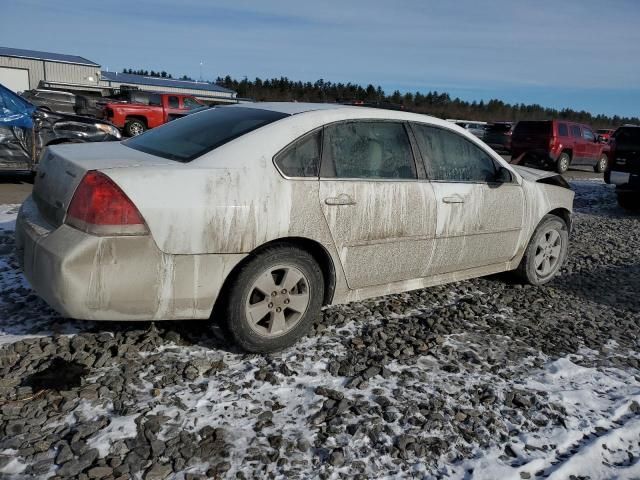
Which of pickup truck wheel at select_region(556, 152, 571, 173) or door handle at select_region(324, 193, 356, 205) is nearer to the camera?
door handle at select_region(324, 193, 356, 205)

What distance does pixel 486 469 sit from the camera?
2.50 metres

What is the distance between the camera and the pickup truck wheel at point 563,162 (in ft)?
61.6

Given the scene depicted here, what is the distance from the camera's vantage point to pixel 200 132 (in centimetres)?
361

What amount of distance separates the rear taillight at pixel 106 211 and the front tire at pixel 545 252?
3.62 m

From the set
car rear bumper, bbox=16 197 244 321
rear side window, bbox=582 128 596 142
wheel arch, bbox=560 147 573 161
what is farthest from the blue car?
rear side window, bbox=582 128 596 142

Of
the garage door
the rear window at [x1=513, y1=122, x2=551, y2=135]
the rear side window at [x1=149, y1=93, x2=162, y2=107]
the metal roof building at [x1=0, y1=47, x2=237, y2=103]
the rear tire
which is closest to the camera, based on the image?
the rear tire

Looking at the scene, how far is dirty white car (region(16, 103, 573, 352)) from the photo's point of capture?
9.36 ft

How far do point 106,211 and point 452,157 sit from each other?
8.69ft

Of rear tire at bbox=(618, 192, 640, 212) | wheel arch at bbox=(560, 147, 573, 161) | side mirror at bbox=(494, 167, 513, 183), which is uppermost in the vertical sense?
side mirror at bbox=(494, 167, 513, 183)

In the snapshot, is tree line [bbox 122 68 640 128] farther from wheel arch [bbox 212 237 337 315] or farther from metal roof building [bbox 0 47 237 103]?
wheel arch [bbox 212 237 337 315]

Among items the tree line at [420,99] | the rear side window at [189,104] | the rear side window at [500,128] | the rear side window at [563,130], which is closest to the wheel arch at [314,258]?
the rear side window at [563,130]

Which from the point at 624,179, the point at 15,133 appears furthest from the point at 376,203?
the point at 624,179

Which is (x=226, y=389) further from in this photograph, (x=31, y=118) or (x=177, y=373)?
(x=31, y=118)

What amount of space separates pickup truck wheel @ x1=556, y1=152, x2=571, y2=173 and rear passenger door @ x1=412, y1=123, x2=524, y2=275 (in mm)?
15706
